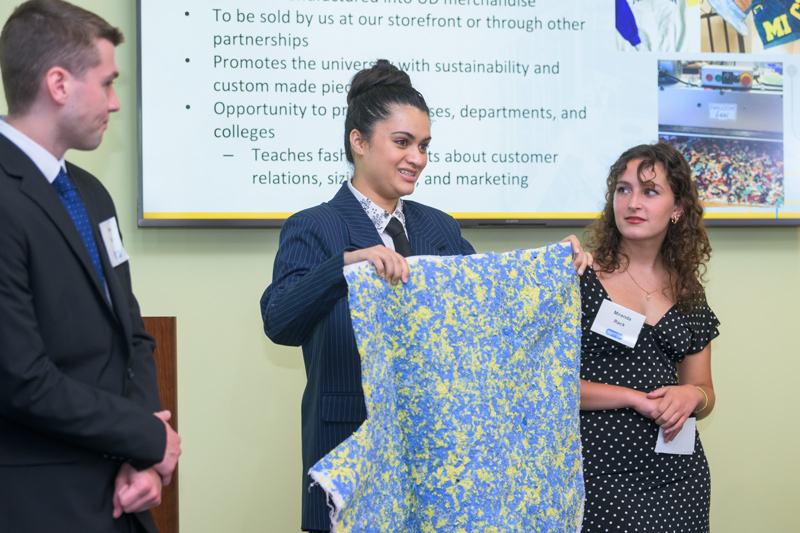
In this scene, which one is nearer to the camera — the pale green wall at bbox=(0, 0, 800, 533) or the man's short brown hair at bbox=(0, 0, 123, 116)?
the man's short brown hair at bbox=(0, 0, 123, 116)

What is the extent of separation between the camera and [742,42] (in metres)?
3.13

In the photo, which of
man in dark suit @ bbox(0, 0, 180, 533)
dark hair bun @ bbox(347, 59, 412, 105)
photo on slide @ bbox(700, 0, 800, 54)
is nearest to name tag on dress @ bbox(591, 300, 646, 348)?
dark hair bun @ bbox(347, 59, 412, 105)

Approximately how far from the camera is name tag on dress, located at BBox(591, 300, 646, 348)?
2.01 metres

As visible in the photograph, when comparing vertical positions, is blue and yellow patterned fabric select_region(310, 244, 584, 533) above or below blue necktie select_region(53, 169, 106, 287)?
below

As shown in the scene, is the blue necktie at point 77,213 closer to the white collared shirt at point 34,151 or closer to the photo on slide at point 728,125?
the white collared shirt at point 34,151

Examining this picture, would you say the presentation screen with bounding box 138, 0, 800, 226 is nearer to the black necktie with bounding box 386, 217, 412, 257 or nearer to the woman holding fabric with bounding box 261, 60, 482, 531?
the woman holding fabric with bounding box 261, 60, 482, 531

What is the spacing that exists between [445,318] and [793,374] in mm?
2480

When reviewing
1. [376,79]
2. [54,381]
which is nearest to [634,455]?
[376,79]

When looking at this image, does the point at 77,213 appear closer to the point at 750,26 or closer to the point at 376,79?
the point at 376,79

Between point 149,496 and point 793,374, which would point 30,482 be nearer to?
point 149,496

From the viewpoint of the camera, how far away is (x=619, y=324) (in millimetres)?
2018

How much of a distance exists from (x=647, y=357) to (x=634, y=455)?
0.27 metres

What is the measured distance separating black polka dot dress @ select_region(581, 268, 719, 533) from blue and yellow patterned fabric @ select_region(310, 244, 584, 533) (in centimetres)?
40

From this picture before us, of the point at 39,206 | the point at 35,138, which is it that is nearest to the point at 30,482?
the point at 39,206
